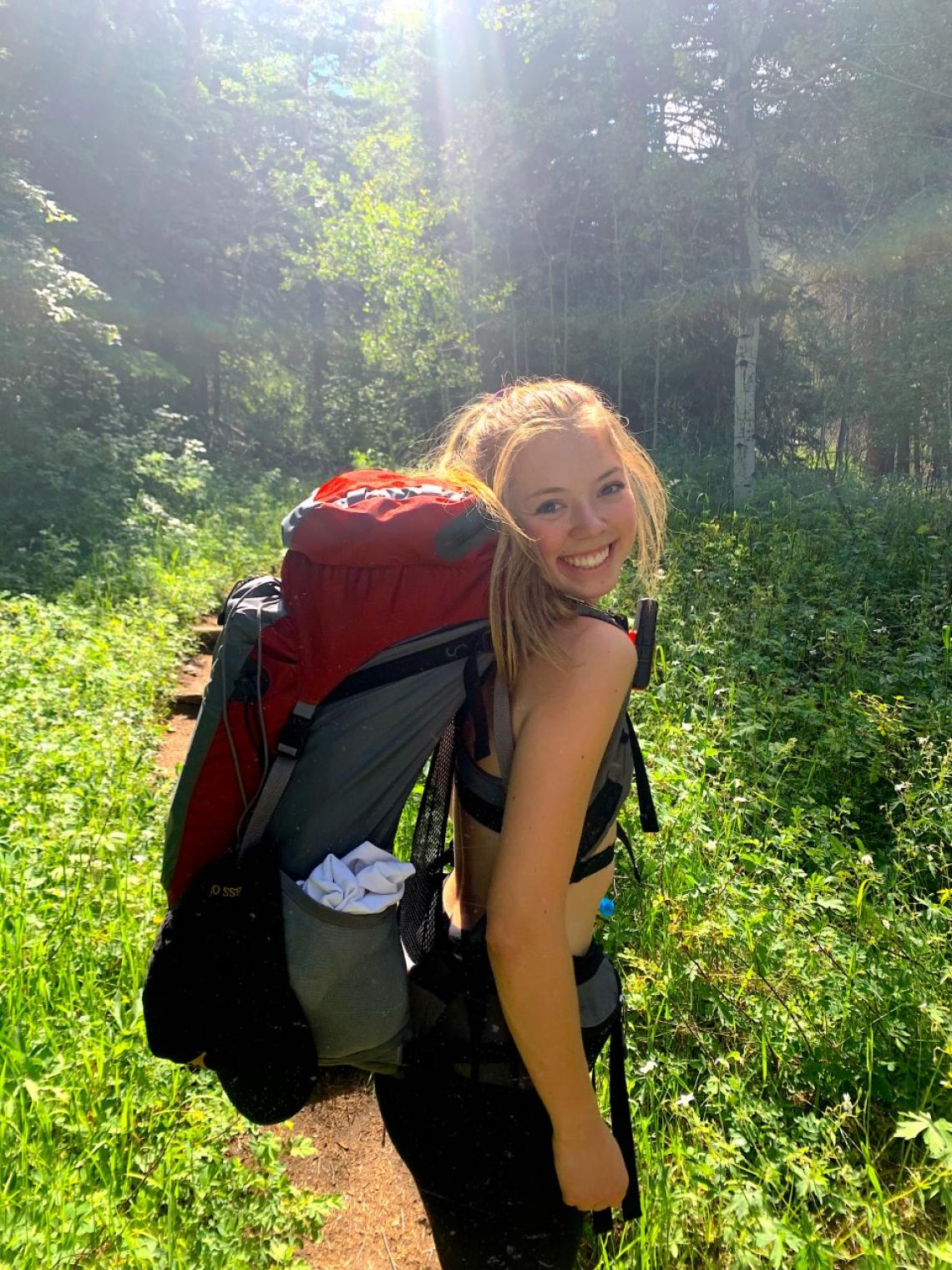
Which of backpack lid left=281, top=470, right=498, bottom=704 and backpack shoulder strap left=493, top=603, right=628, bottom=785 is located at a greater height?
backpack lid left=281, top=470, right=498, bottom=704

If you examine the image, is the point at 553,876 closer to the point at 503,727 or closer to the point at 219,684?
the point at 503,727

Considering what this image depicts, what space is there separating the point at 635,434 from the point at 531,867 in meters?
9.45

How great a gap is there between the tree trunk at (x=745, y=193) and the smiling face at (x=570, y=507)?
26.5 feet

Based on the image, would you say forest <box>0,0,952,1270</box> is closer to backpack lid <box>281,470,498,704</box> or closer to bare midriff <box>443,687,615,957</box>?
bare midriff <box>443,687,615,957</box>

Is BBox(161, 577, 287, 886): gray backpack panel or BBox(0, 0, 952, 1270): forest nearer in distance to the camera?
BBox(161, 577, 287, 886): gray backpack panel

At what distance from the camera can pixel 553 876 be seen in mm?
994

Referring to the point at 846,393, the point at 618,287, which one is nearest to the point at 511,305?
the point at 618,287

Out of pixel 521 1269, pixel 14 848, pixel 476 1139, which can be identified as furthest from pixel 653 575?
pixel 14 848

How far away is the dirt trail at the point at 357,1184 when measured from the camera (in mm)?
2002

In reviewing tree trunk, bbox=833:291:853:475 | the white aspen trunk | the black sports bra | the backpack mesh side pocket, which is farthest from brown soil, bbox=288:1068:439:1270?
the white aspen trunk

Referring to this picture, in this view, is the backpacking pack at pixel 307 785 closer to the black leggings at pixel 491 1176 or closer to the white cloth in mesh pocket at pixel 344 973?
the white cloth in mesh pocket at pixel 344 973

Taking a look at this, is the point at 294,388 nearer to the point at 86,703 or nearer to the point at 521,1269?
the point at 86,703

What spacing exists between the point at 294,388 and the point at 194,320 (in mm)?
4263

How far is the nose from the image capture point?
1.24m
